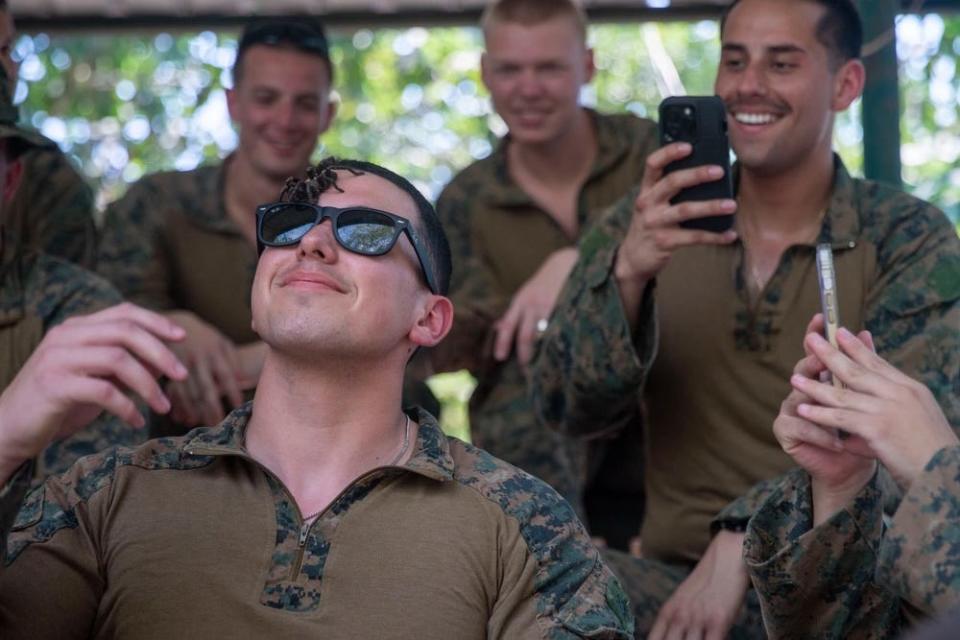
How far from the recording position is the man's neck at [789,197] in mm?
4418

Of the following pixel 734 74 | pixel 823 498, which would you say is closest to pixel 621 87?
pixel 734 74

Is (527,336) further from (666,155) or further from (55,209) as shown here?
(55,209)

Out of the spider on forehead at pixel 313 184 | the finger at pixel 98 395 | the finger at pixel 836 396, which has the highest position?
the spider on forehead at pixel 313 184

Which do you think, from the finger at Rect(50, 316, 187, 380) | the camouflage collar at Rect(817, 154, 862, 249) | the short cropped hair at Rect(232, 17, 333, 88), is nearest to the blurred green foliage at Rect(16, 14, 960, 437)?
the short cropped hair at Rect(232, 17, 333, 88)

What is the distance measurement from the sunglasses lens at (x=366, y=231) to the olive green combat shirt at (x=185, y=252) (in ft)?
7.44

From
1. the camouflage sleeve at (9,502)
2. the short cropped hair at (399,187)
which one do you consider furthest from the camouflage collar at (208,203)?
the camouflage sleeve at (9,502)

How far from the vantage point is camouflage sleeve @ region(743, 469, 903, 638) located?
10.4ft

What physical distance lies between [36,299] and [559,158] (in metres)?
1.90

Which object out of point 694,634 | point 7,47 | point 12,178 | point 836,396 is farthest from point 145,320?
point 7,47

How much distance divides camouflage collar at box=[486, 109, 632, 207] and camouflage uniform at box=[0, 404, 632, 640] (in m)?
2.47

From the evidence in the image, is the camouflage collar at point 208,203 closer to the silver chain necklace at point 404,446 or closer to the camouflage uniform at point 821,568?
the silver chain necklace at point 404,446

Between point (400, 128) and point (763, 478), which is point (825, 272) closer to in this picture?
point (763, 478)

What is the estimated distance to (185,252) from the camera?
5.53 metres

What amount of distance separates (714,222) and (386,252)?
1.20 meters
